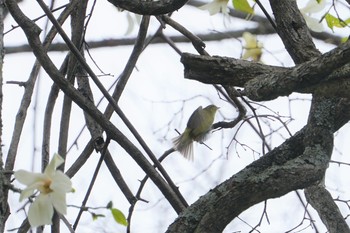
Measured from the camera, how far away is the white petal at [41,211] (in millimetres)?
1097

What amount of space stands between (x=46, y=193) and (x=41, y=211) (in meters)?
0.03

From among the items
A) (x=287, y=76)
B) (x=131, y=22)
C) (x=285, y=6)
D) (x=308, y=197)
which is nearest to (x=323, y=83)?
(x=287, y=76)

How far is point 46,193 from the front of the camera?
3.64ft

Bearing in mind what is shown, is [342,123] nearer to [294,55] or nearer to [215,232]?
[294,55]

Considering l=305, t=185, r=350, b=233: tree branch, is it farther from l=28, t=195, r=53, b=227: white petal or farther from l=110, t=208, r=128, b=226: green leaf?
l=28, t=195, r=53, b=227: white petal

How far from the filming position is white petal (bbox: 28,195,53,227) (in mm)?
1097

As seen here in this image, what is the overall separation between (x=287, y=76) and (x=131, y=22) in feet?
2.93

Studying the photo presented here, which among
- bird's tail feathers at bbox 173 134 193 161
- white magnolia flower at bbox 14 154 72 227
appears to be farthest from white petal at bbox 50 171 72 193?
bird's tail feathers at bbox 173 134 193 161

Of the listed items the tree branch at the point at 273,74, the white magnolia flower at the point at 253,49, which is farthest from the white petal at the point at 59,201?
the white magnolia flower at the point at 253,49

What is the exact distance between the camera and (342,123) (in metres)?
1.42

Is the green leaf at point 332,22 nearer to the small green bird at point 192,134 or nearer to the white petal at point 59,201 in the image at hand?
the small green bird at point 192,134

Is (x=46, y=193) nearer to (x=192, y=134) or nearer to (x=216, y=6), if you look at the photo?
(x=216, y=6)

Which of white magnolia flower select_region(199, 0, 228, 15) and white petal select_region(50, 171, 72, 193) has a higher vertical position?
white magnolia flower select_region(199, 0, 228, 15)

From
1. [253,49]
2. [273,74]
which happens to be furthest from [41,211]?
[253,49]
